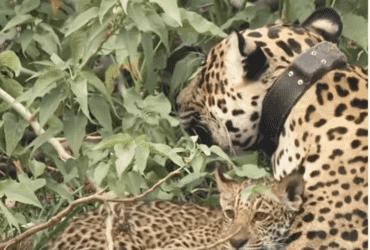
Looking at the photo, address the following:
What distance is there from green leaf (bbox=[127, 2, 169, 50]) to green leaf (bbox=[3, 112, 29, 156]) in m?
0.95

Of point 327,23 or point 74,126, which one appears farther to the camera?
point 74,126

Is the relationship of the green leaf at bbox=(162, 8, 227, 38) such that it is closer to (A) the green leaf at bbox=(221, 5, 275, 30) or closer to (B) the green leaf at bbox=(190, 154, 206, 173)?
(B) the green leaf at bbox=(190, 154, 206, 173)

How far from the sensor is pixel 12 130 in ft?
16.7

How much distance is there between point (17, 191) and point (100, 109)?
0.57m

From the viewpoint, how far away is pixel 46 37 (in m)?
5.29

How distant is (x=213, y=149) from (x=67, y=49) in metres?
1.19

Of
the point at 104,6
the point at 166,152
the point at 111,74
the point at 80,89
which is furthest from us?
the point at 111,74

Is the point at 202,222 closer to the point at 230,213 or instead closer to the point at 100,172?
the point at 230,213

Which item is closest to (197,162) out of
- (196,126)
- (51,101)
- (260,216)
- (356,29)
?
(196,126)

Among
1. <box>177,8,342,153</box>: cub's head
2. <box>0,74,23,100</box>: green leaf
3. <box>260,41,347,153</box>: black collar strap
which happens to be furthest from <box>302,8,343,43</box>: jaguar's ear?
<box>0,74,23,100</box>: green leaf

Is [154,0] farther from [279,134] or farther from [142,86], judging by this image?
[142,86]

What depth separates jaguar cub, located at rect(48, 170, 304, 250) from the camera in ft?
14.3

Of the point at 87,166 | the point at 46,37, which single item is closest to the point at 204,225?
the point at 87,166

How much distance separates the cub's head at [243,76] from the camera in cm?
436
